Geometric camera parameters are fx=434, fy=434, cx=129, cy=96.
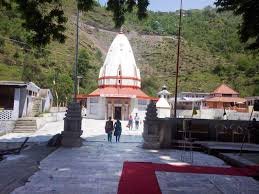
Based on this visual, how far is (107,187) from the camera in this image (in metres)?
9.88

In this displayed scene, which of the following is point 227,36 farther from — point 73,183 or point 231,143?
point 73,183

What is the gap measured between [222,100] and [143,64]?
52.5 meters

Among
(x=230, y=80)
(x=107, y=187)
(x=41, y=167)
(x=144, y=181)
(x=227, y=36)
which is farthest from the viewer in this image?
(x=227, y=36)

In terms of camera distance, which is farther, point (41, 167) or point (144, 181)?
point (41, 167)

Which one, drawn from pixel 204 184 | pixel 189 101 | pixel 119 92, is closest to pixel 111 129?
pixel 204 184

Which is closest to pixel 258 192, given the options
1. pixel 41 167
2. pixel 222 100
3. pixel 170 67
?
pixel 41 167

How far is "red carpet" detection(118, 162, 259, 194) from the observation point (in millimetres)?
9641

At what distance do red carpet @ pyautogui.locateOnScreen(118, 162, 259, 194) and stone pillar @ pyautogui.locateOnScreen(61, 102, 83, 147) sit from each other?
6.53m

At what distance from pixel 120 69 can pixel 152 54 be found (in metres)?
70.8

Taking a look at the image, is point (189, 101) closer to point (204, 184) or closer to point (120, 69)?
point (120, 69)

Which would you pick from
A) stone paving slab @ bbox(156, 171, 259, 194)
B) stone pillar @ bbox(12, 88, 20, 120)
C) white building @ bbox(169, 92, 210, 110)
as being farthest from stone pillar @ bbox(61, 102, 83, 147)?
white building @ bbox(169, 92, 210, 110)

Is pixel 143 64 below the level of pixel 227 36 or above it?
below

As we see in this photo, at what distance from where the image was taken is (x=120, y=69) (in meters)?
47.7

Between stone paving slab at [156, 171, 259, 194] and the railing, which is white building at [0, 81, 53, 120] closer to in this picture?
the railing
